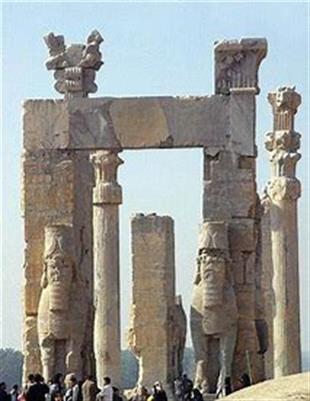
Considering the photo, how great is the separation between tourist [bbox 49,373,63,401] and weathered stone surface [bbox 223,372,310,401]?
8.94m

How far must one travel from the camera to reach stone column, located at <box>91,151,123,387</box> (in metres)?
27.4

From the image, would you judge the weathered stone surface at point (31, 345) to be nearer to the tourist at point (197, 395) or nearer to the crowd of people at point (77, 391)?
the crowd of people at point (77, 391)

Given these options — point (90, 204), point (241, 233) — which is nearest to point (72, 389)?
point (241, 233)

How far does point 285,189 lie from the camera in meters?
25.9

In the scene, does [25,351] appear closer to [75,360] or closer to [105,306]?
[75,360]

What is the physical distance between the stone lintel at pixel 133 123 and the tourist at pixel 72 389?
3.66 meters

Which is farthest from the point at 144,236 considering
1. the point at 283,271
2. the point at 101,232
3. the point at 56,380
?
the point at 56,380

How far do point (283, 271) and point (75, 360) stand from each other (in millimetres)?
6161

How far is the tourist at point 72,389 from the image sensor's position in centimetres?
1883

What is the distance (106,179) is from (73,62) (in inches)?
208

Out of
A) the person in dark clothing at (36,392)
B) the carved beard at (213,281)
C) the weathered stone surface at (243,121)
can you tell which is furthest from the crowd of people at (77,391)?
the weathered stone surface at (243,121)

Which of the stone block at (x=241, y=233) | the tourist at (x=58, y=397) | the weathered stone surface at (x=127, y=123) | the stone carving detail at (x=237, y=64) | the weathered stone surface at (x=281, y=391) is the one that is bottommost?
the tourist at (x=58, y=397)

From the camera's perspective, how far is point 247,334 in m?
21.3

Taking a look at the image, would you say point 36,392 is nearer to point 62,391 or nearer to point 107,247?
point 62,391
